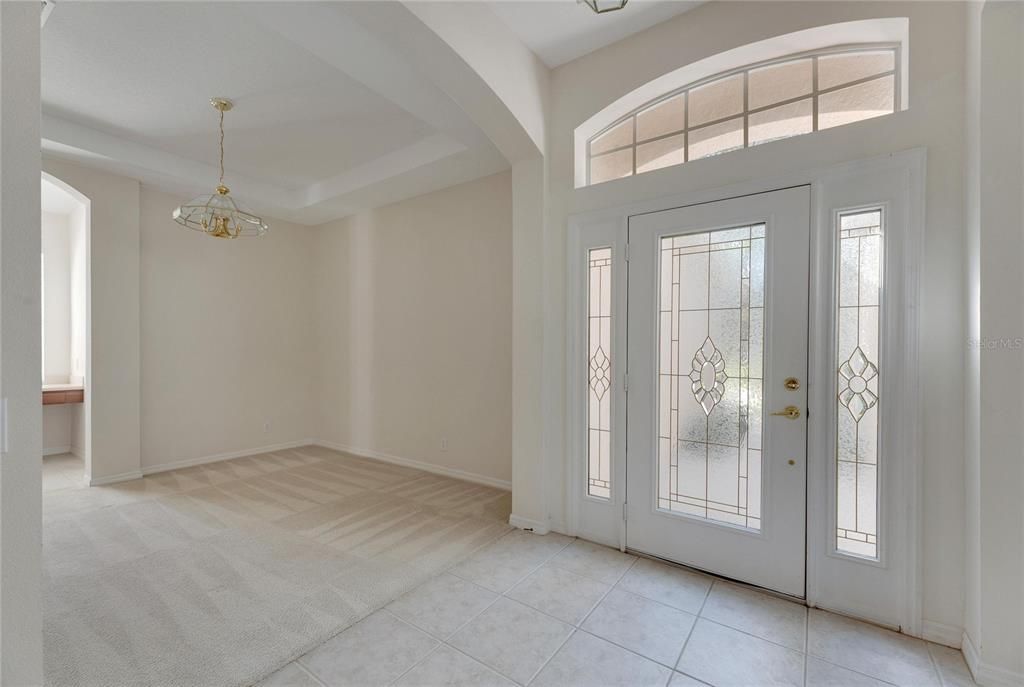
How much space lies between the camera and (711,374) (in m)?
2.68

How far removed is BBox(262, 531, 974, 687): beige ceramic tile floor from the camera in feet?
6.11

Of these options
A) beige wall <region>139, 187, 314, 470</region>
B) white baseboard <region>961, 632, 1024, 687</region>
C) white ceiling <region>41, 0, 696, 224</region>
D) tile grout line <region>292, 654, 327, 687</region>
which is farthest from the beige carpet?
white ceiling <region>41, 0, 696, 224</region>

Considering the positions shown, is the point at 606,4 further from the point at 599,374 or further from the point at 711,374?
the point at 599,374

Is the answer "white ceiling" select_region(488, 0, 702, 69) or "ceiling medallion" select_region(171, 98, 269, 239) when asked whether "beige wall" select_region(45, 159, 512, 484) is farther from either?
"ceiling medallion" select_region(171, 98, 269, 239)

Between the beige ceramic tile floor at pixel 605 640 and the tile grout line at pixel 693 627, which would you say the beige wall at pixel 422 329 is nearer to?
the beige ceramic tile floor at pixel 605 640

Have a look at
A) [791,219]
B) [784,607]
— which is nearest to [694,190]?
[791,219]

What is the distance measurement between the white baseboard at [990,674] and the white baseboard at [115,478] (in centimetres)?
653

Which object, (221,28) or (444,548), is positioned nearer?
(221,28)

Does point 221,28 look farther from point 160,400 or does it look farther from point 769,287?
point 160,400

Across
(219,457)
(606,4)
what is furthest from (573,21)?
(219,457)

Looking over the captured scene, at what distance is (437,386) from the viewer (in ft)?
16.0

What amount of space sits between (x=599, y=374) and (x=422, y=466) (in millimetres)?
2735

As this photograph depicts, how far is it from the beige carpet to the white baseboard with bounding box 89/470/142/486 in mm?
127

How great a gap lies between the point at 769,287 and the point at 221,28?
3611 millimetres
